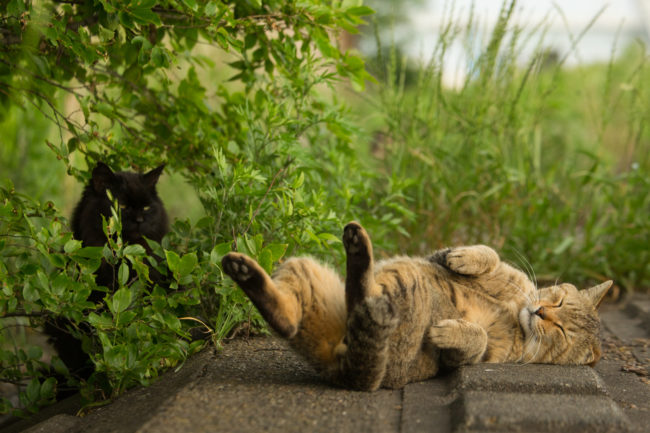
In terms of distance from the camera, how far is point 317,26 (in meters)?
2.64

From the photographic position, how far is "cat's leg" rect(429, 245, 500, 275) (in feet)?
7.59

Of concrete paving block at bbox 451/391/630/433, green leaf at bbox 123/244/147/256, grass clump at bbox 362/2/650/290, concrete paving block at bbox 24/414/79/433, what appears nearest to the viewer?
concrete paving block at bbox 451/391/630/433

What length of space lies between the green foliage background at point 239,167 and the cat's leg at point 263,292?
1.07 feet

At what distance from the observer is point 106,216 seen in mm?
2688

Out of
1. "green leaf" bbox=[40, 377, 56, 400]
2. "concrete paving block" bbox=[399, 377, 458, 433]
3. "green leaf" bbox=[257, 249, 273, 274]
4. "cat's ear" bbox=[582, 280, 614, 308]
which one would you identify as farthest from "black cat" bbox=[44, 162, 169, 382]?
"cat's ear" bbox=[582, 280, 614, 308]

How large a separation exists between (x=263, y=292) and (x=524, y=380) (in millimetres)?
948

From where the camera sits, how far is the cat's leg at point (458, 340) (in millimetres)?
2068

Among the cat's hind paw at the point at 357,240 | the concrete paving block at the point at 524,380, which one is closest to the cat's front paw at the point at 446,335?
the concrete paving block at the point at 524,380

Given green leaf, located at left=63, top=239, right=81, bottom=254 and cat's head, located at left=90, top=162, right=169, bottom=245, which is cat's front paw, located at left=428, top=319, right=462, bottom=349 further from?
cat's head, located at left=90, top=162, right=169, bottom=245

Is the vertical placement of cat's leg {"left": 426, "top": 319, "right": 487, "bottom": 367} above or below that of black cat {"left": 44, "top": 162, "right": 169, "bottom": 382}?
below

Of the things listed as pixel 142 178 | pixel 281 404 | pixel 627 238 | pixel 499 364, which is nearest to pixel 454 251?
pixel 499 364

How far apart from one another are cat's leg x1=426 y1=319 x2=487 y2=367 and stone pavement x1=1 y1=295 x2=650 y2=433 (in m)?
0.05

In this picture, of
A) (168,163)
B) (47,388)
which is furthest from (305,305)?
(168,163)

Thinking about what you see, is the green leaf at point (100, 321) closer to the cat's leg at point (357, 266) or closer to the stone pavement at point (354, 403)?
the stone pavement at point (354, 403)
